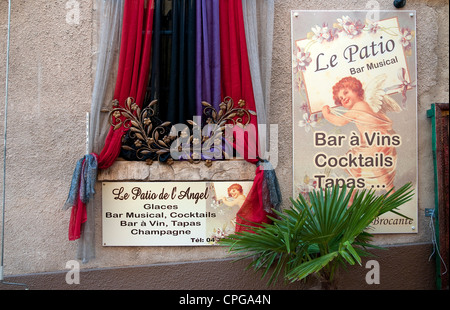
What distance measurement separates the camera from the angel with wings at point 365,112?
4125mm

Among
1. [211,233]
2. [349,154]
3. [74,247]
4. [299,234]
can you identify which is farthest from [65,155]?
[349,154]

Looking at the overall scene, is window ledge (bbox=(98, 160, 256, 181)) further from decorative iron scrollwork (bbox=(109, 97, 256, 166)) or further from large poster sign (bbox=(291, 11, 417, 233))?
large poster sign (bbox=(291, 11, 417, 233))

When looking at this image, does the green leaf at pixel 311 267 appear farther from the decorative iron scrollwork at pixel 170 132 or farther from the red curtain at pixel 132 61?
the red curtain at pixel 132 61

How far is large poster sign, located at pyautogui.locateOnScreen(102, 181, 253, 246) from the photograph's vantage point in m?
4.02

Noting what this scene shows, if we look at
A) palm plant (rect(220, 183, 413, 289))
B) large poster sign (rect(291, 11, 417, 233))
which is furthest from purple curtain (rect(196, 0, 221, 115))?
palm plant (rect(220, 183, 413, 289))

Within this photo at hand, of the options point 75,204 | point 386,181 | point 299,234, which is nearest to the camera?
point 299,234

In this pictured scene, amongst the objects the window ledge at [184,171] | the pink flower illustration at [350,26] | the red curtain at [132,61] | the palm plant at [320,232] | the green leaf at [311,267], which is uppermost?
the pink flower illustration at [350,26]

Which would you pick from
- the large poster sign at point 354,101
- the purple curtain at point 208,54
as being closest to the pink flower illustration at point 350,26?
the large poster sign at point 354,101

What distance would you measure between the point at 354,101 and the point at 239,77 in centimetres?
121

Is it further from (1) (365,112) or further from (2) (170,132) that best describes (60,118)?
(1) (365,112)

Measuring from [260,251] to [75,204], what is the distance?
1.85 m

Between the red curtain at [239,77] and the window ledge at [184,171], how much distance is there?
0.13m

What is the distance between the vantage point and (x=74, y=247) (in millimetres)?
4066

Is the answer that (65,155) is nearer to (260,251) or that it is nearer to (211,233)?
(211,233)
